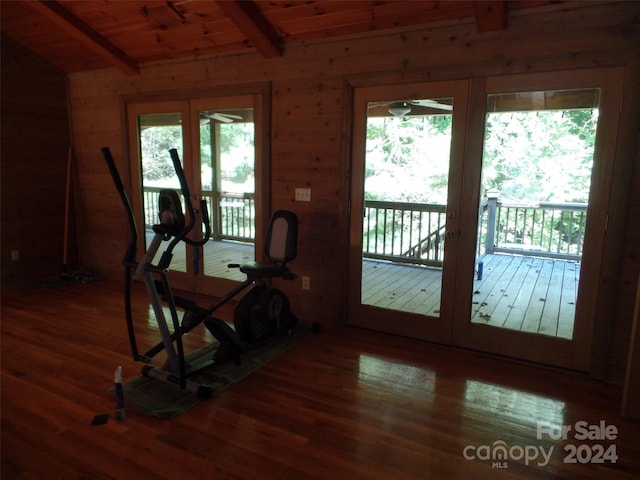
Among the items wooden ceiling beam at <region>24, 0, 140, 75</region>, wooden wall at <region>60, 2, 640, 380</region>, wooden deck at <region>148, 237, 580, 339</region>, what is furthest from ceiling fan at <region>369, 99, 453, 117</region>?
wooden ceiling beam at <region>24, 0, 140, 75</region>

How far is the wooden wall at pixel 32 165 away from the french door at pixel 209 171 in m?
1.18

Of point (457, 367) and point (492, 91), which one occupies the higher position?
point (492, 91)

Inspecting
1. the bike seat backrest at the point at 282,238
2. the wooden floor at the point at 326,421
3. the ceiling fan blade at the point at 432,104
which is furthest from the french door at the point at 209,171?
the ceiling fan blade at the point at 432,104

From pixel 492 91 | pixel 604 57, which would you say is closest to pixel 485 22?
pixel 492 91

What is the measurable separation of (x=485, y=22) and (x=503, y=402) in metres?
2.47

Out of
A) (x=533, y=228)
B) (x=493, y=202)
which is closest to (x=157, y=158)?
(x=493, y=202)

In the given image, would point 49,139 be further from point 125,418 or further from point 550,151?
point 550,151

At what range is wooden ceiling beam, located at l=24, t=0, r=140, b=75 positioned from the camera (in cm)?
387

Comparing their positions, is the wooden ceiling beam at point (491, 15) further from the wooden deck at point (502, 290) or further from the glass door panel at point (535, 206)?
the wooden deck at point (502, 290)

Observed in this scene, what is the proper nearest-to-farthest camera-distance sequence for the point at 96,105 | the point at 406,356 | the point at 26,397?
the point at 26,397 < the point at 406,356 < the point at 96,105

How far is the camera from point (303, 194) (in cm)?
378

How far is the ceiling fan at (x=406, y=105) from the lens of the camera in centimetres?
315

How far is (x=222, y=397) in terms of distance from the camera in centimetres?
253

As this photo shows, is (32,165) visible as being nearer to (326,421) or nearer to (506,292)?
(326,421)
